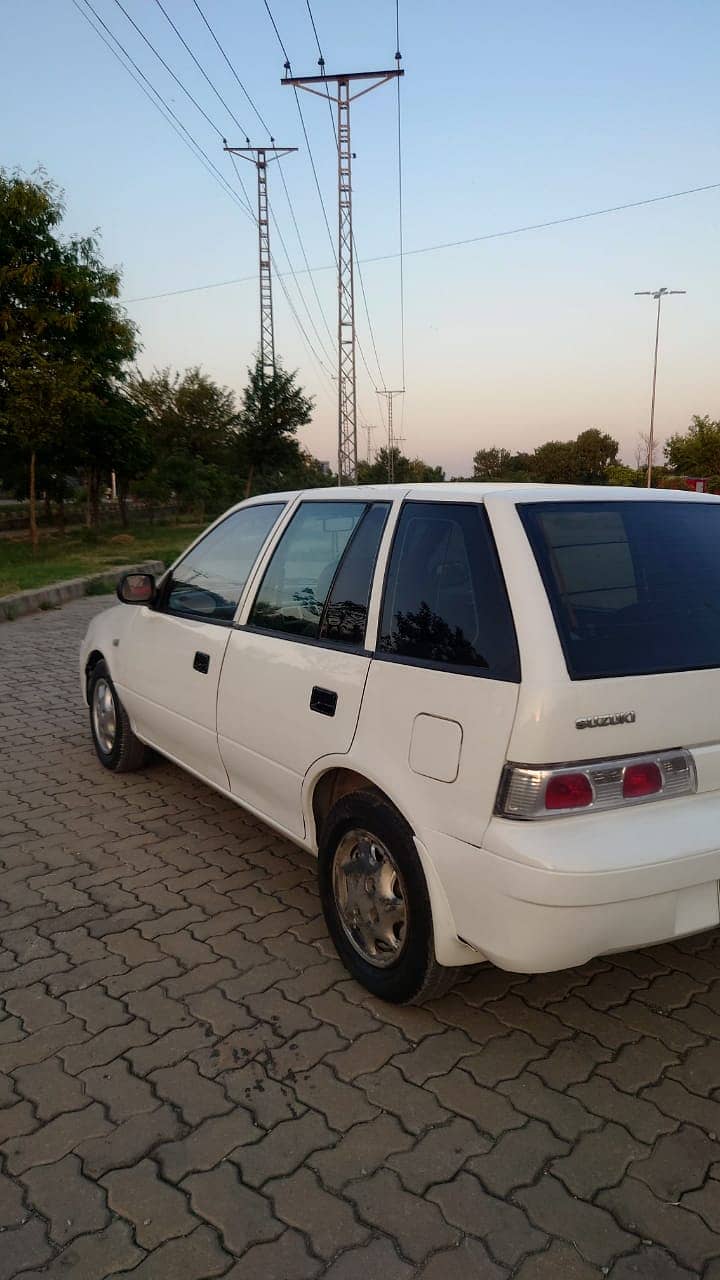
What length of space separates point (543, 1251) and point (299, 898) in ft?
6.15

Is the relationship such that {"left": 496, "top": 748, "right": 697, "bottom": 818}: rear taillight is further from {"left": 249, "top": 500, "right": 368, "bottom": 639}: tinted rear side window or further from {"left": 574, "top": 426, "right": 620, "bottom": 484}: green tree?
{"left": 574, "top": 426, "right": 620, "bottom": 484}: green tree

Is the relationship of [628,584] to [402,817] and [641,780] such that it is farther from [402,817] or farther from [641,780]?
[402,817]

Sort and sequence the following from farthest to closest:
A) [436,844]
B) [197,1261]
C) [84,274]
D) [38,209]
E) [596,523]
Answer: [84,274]
[38,209]
[596,523]
[436,844]
[197,1261]

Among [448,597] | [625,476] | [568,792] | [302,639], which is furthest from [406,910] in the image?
[625,476]

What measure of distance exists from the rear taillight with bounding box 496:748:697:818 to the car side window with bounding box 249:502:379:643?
0.92 m

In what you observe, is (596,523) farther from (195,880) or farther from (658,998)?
(195,880)

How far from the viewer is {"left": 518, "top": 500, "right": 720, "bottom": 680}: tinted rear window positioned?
93.1 inches

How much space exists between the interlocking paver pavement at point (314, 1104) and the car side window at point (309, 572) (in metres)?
1.21

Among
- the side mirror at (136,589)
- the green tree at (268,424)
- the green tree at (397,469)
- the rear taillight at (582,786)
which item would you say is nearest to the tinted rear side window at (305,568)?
the side mirror at (136,589)

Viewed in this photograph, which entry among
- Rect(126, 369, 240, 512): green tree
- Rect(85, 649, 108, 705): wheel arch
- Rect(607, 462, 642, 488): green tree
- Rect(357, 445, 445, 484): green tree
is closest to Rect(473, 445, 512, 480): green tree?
Rect(357, 445, 445, 484): green tree

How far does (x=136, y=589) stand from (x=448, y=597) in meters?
2.24

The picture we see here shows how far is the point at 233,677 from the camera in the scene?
Result: 359 centimetres

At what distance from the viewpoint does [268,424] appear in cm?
3500

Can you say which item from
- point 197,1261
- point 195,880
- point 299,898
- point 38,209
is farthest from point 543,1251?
point 38,209
